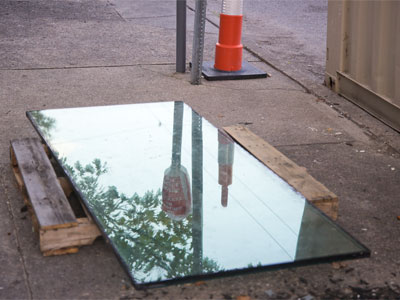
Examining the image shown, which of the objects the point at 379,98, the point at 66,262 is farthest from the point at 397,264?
the point at 379,98

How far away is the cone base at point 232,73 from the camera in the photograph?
24.4 feet

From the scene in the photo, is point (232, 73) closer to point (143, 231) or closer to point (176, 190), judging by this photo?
point (176, 190)

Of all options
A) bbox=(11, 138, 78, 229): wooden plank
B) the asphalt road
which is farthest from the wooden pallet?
the asphalt road

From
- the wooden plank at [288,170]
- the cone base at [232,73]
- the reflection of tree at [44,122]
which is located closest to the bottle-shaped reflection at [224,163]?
the wooden plank at [288,170]

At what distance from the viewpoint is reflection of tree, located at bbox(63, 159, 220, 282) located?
3.27 m

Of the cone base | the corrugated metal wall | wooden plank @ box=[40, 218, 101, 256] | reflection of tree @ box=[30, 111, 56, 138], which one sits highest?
the corrugated metal wall

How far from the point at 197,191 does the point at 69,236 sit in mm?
858

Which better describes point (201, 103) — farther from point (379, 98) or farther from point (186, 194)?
point (186, 194)

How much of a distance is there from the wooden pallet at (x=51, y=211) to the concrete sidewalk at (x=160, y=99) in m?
0.10

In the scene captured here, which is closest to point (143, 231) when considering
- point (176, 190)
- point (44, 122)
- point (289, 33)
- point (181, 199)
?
point (181, 199)

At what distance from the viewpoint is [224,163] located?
4.54 meters

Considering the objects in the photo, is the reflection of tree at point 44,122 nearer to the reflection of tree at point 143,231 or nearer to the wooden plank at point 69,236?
the reflection of tree at point 143,231

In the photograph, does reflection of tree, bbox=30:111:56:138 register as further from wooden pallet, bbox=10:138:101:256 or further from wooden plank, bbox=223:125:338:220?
wooden plank, bbox=223:125:338:220

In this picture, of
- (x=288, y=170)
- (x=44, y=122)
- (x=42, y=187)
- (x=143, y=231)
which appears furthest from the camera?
(x=44, y=122)
